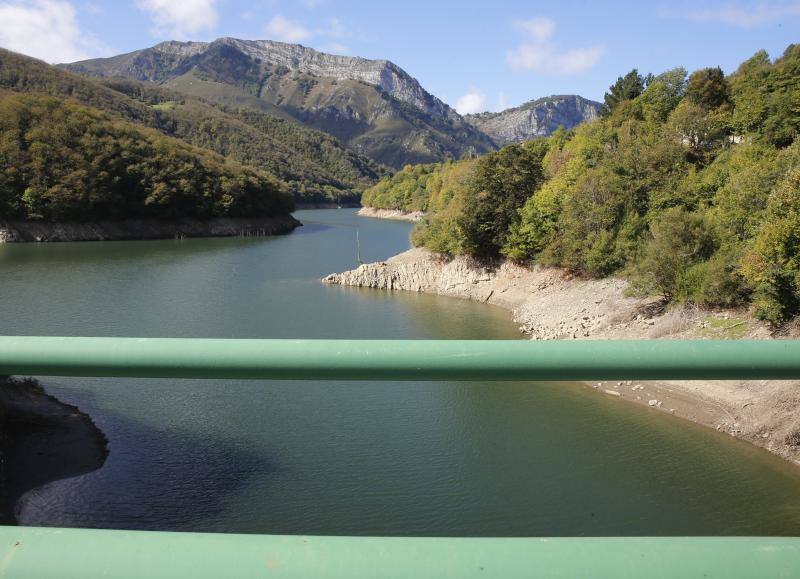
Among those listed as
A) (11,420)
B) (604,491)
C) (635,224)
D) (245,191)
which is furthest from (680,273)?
(245,191)

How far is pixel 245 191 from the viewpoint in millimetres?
75500

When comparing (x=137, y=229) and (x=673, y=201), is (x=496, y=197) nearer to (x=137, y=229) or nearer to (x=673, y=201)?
(x=673, y=201)

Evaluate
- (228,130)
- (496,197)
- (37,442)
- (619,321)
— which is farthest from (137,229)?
(228,130)

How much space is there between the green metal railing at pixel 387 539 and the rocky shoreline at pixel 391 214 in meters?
94.4

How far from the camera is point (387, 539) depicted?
95 cm

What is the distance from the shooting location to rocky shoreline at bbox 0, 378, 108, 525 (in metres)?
10.3

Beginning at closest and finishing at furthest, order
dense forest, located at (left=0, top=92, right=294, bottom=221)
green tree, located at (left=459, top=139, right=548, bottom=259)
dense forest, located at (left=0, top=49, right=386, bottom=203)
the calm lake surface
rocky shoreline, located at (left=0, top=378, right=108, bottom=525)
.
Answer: the calm lake surface → rocky shoreline, located at (left=0, top=378, right=108, bottom=525) → green tree, located at (left=459, top=139, right=548, bottom=259) → dense forest, located at (left=0, top=92, right=294, bottom=221) → dense forest, located at (left=0, top=49, right=386, bottom=203)

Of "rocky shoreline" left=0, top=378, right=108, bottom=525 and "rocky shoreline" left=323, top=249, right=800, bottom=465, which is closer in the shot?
"rocky shoreline" left=0, top=378, right=108, bottom=525

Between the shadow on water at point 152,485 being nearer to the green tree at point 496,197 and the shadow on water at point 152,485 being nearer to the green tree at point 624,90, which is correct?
the green tree at point 496,197

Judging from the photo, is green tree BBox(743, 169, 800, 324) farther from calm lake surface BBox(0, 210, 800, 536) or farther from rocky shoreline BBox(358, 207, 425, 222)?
rocky shoreline BBox(358, 207, 425, 222)

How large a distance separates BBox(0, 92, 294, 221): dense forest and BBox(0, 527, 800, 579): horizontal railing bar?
216 ft

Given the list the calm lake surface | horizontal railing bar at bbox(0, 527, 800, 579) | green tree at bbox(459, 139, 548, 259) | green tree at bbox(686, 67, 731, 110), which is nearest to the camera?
horizontal railing bar at bbox(0, 527, 800, 579)

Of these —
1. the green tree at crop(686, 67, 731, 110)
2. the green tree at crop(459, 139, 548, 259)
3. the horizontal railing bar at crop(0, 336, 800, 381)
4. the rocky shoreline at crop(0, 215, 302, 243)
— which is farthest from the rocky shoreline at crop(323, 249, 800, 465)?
the rocky shoreline at crop(0, 215, 302, 243)

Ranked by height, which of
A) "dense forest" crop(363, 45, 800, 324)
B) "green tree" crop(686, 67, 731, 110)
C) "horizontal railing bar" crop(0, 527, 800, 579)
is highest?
"green tree" crop(686, 67, 731, 110)
